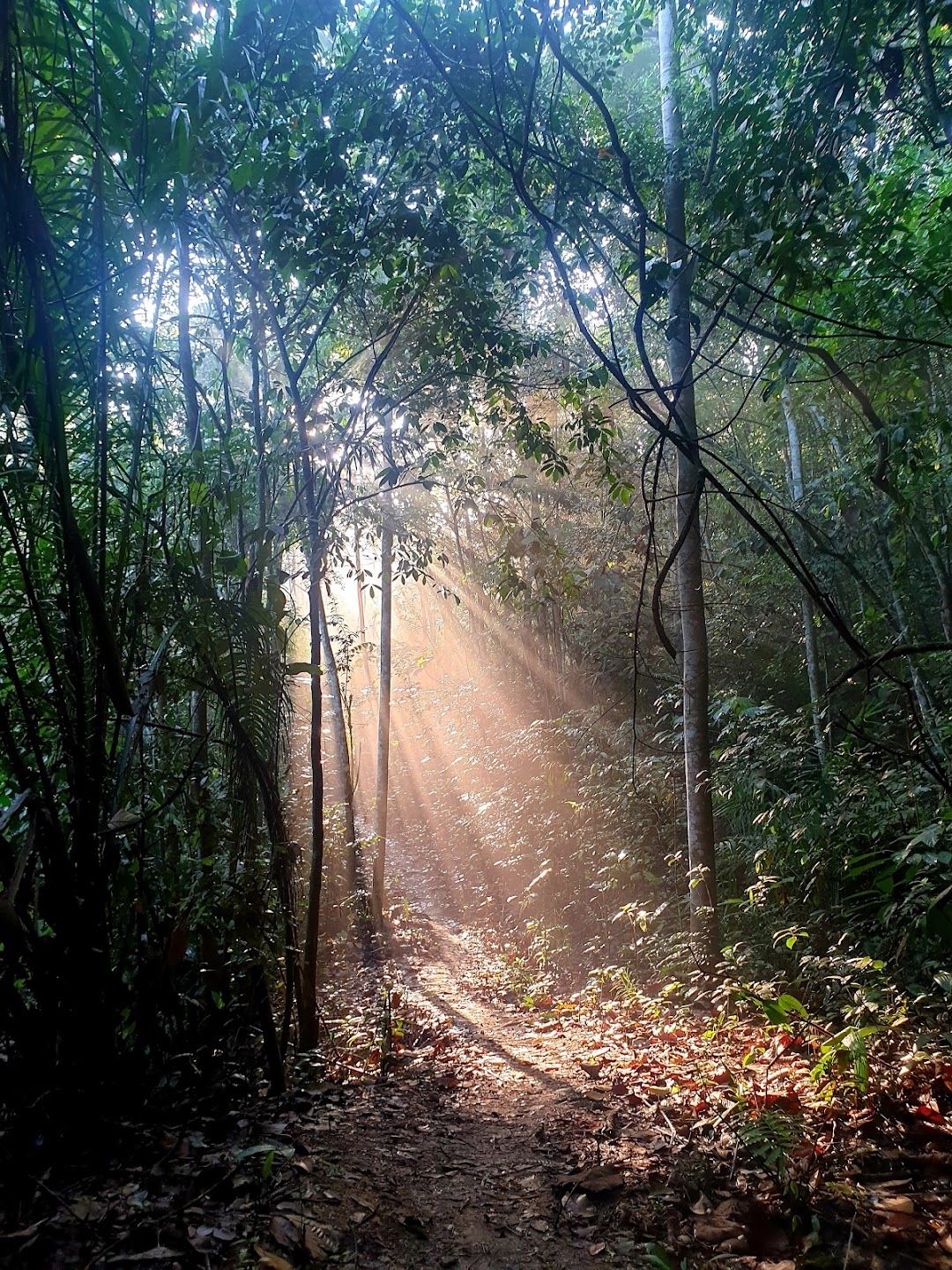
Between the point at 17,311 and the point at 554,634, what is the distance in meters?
10.7

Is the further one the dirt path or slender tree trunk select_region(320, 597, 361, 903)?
slender tree trunk select_region(320, 597, 361, 903)

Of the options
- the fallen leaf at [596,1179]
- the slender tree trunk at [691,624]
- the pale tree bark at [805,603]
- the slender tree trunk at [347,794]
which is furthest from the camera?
the slender tree trunk at [347,794]

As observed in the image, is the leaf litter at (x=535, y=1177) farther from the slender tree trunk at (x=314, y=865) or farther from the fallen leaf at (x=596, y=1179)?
the slender tree trunk at (x=314, y=865)

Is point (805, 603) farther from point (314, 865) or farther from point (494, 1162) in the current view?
point (494, 1162)

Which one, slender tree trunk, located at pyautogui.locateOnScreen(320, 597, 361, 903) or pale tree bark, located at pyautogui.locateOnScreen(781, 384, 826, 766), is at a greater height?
pale tree bark, located at pyautogui.locateOnScreen(781, 384, 826, 766)

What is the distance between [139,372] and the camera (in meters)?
3.02

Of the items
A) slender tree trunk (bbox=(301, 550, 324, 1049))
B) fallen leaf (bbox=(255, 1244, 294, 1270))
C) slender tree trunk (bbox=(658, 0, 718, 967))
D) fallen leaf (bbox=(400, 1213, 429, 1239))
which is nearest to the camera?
fallen leaf (bbox=(255, 1244, 294, 1270))

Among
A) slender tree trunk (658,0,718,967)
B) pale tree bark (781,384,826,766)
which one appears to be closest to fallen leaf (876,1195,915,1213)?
slender tree trunk (658,0,718,967)

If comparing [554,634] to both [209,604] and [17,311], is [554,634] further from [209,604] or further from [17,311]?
[17,311]

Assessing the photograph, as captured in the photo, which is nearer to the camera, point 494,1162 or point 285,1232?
point 285,1232

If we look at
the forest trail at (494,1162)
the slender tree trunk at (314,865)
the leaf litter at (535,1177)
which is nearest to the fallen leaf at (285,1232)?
the leaf litter at (535,1177)

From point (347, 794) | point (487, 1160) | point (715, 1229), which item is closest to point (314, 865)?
point (487, 1160)

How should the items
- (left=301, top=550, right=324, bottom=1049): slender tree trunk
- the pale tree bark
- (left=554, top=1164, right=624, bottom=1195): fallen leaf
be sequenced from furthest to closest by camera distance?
the pale tree bark < (left=301, top=550, right=324, bottom=1049): slender tree trunk < (left=554, top=1164, right=624, bottom=1195): fallen leaf

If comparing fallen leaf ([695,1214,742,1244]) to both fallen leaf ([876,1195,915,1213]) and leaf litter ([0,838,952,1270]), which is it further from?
fallen leaf ([876,1195,915,1213])
